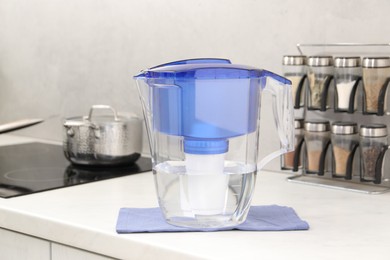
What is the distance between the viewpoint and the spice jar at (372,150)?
151 cm

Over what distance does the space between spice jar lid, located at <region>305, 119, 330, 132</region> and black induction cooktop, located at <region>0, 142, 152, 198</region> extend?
1.45ft

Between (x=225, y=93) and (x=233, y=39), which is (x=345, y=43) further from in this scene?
(x=225, y=93)

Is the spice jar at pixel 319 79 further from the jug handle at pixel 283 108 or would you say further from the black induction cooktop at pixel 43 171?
the black induction cooktop at pixel 43 171

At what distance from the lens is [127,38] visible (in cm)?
207

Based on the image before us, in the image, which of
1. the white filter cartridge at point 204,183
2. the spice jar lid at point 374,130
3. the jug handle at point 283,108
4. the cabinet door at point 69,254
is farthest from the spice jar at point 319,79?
the cabinet door at point 69,254

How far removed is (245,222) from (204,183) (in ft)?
0.34

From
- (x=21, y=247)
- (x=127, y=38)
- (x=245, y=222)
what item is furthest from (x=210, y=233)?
(x=127, y=38)

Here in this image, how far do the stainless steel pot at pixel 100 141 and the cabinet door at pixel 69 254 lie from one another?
1.71ft

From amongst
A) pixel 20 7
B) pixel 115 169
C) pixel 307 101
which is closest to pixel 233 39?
pixel 307 101

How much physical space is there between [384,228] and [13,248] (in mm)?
690

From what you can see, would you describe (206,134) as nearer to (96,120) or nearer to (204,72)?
(204,72)

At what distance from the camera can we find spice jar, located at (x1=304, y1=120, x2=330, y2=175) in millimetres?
1594

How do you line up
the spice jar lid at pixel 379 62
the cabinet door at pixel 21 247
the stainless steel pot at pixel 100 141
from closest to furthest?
the cabinet door at pixel 21 247 → the spice jar lid at pixel 379 62 → the stainless steel pot at pixel 100 141

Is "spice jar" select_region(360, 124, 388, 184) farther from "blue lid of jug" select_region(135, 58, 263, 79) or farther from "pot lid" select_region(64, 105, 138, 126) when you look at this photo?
"pot lid" select_region(64, 105, 138, 126)
